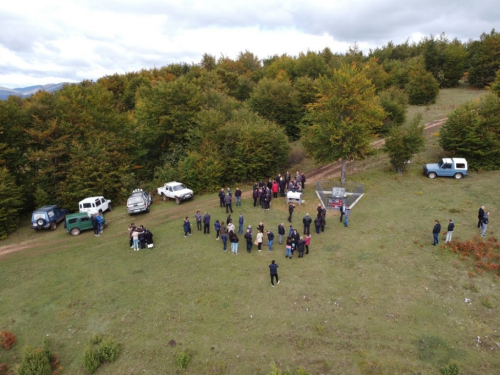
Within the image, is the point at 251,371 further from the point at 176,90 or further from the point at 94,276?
the point at 176,90

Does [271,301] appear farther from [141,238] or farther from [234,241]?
[141,238]

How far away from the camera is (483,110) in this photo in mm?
28109

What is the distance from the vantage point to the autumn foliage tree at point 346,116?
26.5 m

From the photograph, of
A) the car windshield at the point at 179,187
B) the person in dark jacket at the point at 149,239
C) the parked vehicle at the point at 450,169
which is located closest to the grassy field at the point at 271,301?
the person in dark jacket at the point at 149,239

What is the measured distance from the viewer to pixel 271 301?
46.9ft

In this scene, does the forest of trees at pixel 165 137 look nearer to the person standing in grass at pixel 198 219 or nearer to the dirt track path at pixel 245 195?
the dirt track path at pixel 245 195

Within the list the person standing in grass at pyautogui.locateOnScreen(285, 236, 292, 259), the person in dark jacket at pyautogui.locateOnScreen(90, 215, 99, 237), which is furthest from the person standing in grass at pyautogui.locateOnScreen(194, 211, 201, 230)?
the person in dark jacket at pyautogui.locateOnScreen(90, 215, 99, 237)

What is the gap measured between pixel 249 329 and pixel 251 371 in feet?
6.22

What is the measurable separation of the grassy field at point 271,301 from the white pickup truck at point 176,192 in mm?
5677

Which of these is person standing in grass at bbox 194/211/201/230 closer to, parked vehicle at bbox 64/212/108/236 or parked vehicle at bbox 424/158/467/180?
parked vehicle at bbox 64/212/108/236

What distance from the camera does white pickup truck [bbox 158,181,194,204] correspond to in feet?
90.9

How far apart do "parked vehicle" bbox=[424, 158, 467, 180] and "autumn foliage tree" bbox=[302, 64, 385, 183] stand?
238 inches

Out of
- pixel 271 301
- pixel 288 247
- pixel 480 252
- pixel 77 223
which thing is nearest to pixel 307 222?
pixel 288 247

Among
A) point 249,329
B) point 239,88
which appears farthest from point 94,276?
point 239,88
